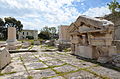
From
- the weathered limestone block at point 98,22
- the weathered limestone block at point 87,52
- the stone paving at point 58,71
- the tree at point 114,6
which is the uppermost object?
the tree at point 114,6

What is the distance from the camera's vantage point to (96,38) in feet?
13.7

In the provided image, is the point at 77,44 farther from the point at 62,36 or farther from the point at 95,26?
the point at 62,36

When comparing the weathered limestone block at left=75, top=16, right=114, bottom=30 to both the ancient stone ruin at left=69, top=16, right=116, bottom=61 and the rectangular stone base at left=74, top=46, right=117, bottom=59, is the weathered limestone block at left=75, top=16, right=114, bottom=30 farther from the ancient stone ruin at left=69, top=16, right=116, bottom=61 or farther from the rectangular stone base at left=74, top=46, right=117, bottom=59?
the rectangular stone base at left=74, top=46, right=117, bottom=59

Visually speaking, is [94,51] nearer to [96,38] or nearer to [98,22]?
[96,38]

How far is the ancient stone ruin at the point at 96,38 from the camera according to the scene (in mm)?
3734

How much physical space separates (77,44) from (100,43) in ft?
5.61

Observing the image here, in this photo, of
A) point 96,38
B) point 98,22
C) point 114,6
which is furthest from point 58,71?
point 114,6

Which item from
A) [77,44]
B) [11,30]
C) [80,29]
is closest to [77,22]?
[80,29]

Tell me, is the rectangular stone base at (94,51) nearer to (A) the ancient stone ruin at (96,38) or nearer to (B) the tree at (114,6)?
(A) the ancient stone ruin at (96,38)

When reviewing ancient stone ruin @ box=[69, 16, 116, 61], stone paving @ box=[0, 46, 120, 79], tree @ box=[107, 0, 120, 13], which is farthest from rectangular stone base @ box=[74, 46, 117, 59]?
tree @ box=[107, 0, 120, 13]

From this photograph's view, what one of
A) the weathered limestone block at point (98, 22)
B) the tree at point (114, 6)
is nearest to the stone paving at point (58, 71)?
the weathered limestone block at point (98, 22)

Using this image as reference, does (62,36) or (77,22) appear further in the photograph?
(62,36)

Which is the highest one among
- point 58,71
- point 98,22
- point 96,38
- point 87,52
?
point 98,22

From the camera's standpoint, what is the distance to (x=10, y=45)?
33.1 feet
